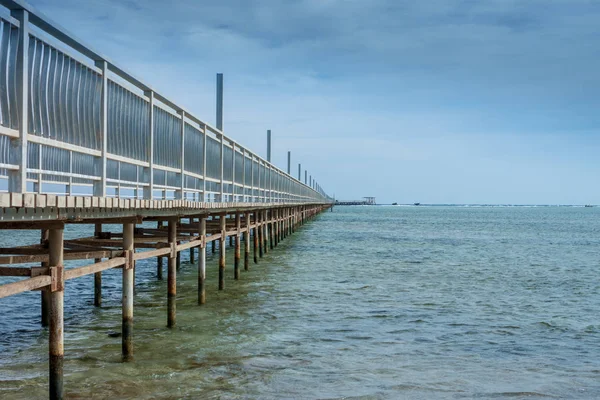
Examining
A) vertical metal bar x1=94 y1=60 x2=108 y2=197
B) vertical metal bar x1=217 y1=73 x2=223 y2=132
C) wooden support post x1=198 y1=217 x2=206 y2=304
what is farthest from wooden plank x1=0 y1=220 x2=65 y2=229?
vertical metal bar x1=217 y1=73 x2=223 y2=132

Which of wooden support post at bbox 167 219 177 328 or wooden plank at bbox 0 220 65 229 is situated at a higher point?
wooden plank at bbox 0 220 65 229

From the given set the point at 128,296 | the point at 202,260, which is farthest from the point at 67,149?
the point at 202,260

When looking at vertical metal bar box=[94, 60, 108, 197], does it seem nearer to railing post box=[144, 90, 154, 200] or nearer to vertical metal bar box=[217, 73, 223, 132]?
railing post box=[144, 90, 154, 200]

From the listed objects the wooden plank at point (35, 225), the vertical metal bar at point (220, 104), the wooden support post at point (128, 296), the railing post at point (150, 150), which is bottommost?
the wooden support post at point (128, 296)

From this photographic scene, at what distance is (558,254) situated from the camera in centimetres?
3497

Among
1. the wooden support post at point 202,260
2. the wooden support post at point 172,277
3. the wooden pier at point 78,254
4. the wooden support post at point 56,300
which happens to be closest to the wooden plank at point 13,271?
the wooden pier at point 78,254

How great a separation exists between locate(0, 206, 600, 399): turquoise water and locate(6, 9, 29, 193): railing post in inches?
133

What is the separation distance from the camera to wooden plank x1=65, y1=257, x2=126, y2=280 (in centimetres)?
723

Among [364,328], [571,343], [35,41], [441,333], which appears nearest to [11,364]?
[35,41]

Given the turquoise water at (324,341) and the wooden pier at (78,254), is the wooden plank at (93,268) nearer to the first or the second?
the wooden pier at (78,254)

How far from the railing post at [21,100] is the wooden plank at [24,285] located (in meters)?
0.92

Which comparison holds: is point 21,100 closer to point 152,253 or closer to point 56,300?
point 56,300

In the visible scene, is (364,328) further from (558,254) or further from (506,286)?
(558,254)

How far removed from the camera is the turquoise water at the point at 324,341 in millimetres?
8547
